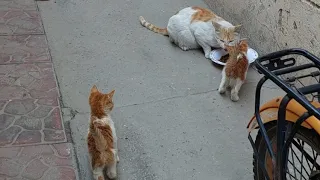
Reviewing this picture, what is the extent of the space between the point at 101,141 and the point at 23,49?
2392 millimetres

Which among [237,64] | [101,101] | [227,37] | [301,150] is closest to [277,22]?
[227,37]

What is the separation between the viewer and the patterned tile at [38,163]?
10.2ft

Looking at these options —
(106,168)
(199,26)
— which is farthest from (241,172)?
(199,26)

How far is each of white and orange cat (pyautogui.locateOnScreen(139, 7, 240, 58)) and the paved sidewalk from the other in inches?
59.0

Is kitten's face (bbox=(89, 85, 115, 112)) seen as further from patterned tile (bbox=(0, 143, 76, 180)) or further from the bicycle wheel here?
the bicycle wheel

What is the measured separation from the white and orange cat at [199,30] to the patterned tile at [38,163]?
2.07 meters

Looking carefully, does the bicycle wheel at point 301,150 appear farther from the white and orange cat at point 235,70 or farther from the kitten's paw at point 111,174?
the white and orange cat at point 235,70

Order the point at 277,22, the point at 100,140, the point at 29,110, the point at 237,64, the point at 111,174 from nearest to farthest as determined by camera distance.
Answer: the point at 100,140, the point at 111,174, the point at 29,110, the point at 237,64, the point at 277,22

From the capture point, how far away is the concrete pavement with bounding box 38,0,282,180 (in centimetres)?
335

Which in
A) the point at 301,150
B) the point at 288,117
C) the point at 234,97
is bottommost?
the point at 234,97

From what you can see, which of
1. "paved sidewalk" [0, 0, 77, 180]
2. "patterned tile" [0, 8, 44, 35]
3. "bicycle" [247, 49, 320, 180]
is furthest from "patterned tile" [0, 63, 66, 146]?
"bicycle" [247, 49, 320, 180]

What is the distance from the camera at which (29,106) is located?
386 cm

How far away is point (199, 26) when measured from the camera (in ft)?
15.8

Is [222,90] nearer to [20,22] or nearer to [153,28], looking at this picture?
[153,28]
